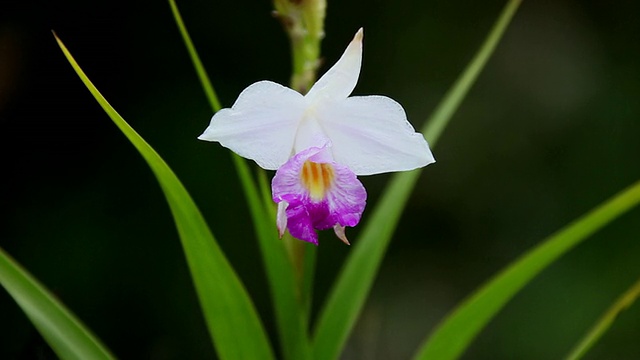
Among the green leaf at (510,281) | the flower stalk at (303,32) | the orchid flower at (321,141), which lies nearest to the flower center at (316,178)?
the orchid flower at (321,141)

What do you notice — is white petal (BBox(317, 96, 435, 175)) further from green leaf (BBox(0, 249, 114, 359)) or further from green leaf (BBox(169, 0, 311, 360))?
green leaf (BBox(0, 249, 114, 359))

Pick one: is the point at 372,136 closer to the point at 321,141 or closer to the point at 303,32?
the point at 321,141

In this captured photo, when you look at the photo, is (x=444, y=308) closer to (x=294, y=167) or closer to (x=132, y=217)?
(x=132, y=217)

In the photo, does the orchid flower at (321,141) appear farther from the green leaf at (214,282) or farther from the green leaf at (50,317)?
the green leaf at (50,317)

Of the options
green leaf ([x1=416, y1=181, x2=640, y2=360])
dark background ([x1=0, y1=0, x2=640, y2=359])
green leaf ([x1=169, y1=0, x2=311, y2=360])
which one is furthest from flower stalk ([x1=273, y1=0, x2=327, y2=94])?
dark background ([x1=0, y1=0, x2=640, y2=359])

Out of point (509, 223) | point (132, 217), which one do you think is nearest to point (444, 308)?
point (509, 223)
